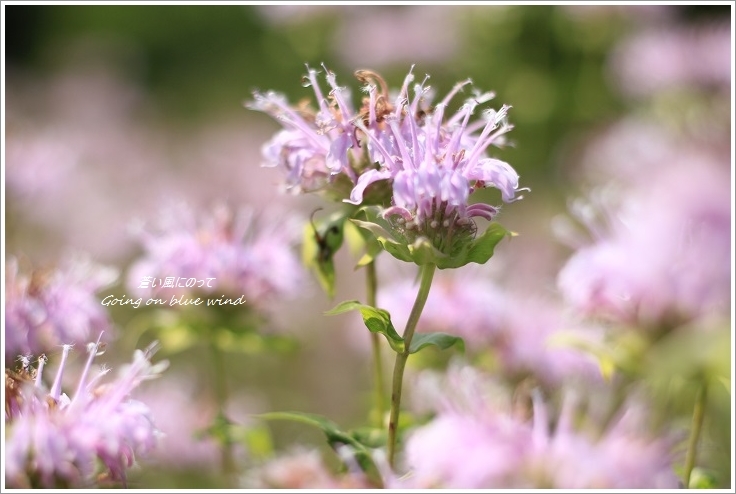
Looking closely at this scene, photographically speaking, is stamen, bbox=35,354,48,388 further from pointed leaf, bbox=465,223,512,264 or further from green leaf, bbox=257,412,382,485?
pointed leaf, bbox=465,223,512,264

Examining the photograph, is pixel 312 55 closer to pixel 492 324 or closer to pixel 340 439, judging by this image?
pixel 492 324

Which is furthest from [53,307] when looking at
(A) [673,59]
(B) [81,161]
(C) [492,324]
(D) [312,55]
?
(B) [81,161]

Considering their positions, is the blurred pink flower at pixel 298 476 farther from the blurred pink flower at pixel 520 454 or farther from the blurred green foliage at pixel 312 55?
the blurred green foliage at pixel 312 55

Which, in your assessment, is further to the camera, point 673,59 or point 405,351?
point 673,59

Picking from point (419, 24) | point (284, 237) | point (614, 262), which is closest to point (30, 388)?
point (284, 237)

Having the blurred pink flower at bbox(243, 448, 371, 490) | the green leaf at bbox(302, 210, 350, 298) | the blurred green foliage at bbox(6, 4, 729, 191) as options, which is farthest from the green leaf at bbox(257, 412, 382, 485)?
the blurred green foliage at bbox(6, 4, 729, 191)

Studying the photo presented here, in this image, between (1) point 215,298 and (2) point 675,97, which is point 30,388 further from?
(2) point 675,97

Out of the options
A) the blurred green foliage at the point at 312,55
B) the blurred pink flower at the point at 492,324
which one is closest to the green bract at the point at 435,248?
the blurred pink flower at the point at 492,324
